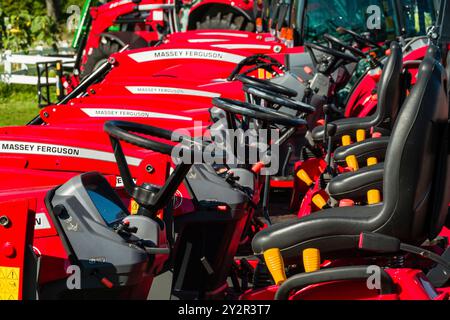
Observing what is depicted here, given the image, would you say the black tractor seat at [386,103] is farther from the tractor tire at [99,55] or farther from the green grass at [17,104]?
the tractor tire at [99,55]

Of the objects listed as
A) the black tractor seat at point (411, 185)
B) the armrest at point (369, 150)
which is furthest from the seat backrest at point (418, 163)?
the armrest at point (369, 150)

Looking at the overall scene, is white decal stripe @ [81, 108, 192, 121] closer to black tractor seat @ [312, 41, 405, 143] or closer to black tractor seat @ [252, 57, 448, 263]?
black tractor seat @ [312, 41, 405, 143]

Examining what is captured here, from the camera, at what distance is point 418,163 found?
2.67 metres

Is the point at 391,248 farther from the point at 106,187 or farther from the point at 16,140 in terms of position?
the point at 16,140

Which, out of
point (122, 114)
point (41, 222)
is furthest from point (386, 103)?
point (41, 222)

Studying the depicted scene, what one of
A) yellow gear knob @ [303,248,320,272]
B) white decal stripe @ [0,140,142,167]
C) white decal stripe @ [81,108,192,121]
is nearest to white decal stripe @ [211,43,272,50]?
white decal stripe @ [81,108,192,121]

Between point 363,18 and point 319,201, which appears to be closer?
point 319,201

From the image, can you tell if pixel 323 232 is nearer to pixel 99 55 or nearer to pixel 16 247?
pixel 16 247

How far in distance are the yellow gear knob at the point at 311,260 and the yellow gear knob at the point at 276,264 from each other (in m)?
0.08

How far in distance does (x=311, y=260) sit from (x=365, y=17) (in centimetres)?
524

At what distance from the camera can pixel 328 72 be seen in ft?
21.0

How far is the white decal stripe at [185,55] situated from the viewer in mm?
7527

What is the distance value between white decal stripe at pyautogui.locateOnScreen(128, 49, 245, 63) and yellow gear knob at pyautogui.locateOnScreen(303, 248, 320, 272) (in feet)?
15.9

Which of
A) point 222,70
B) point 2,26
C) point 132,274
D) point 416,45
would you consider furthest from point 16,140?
point 2,26
